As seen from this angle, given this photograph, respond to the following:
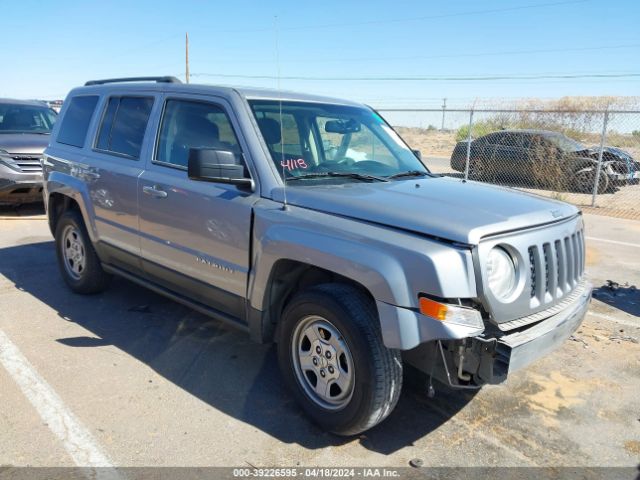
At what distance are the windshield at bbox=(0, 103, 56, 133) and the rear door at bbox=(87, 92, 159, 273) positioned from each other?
642cm

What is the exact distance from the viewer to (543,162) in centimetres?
1313

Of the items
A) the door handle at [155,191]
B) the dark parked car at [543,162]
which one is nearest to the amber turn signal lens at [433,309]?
the door handle at [155,191]

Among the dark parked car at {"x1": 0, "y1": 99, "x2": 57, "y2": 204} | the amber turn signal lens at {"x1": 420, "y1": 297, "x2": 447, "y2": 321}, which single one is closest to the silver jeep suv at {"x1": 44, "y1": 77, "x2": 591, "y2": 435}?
the amber turn signal lens at {"x1": 420, "y1": 297, "x2": 447, "y2": 321}

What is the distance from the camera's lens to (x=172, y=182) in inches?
153

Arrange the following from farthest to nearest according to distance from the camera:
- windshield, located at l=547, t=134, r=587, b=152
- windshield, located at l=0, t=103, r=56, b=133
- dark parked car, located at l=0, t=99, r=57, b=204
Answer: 1. windshield, located at l=547, t=134, r=587, b=152
2. windshield, located at l=0, t=103, r=56, b=133
3. dark parked car, located at l=0, t=99, r=57, b=204

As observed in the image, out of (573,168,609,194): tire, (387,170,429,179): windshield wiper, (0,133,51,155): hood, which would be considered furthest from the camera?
(573,168,609,194): tire

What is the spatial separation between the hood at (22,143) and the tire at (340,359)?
778 cm

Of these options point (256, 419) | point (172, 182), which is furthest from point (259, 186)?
point (256, 419)

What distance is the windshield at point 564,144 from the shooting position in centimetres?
1298

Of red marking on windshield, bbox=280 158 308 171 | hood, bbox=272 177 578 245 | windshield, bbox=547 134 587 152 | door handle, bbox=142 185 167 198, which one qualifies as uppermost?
windshield, bbox=547 134 587 152

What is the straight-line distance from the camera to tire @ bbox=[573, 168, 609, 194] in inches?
497

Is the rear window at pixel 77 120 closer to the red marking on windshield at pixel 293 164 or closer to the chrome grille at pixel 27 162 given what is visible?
the red marking on windshield at pixel 293 164

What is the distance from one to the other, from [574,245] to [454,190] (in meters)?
0.82

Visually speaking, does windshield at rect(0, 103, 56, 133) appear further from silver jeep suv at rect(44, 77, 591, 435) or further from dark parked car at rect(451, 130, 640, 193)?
dark parked car at rect(451, 130, 640, 193)
